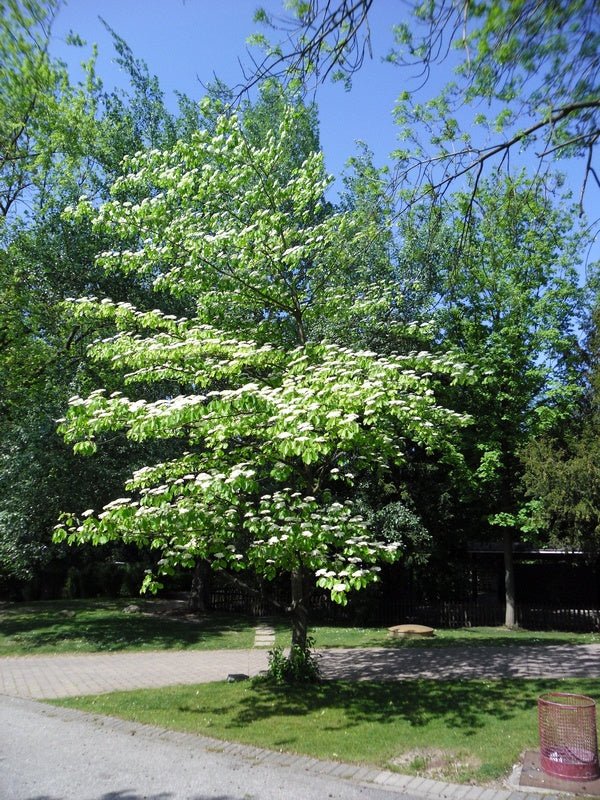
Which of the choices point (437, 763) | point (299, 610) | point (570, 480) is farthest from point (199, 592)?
point (437, 763)

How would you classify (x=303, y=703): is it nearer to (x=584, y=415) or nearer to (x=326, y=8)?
(x=326, y=8)

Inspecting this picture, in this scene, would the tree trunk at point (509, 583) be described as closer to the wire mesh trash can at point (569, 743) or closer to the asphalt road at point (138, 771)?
the wire mesh trash can at point (569, 743)

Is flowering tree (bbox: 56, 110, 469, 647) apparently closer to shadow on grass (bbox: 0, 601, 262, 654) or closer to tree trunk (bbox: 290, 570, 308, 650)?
tree trunk (bbox: 290, 570, 308, 650)

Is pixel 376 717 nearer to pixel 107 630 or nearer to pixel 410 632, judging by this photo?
pixel 410 632

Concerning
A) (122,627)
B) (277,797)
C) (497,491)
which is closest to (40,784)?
(277,797)

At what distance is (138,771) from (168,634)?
452 inches

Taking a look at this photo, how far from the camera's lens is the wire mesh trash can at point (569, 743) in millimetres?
5953

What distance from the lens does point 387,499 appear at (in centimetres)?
1956

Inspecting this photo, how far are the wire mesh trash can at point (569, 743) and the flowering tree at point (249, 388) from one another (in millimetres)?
2247

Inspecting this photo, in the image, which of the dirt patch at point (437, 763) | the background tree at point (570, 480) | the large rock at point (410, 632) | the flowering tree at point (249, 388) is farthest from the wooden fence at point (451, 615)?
the dirt patch at point (437, 763)

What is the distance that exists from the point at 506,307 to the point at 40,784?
60.8ft

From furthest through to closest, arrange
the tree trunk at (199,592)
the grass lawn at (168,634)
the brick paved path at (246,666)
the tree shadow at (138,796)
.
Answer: the tree trunk at (199,592) < the grass lawn at (168,634) < the brick paved path at (246,666) < the tree shadow at (138,796)

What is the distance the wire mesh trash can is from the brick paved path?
16.0 feet

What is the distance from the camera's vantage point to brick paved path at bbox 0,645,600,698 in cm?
1107
